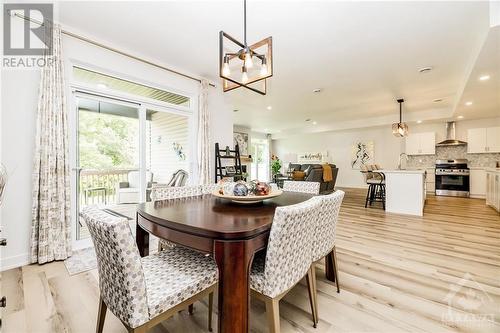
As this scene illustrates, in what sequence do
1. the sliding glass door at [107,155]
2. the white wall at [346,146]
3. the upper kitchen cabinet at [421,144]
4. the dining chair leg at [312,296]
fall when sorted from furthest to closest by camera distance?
the white wall at [346,146]
the upper kitchen cabinet at [421,144]
the sliding glass door at [107,155]
the dining chair leg at [312,296]

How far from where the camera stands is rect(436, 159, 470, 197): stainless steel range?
654 cm

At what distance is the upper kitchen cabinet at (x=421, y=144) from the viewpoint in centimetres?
718

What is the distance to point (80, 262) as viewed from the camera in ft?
7.89

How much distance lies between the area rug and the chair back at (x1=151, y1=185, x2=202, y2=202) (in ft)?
3.59

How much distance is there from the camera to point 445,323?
150 centimetres

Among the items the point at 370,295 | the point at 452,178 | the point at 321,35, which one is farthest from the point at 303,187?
the point at 452,178

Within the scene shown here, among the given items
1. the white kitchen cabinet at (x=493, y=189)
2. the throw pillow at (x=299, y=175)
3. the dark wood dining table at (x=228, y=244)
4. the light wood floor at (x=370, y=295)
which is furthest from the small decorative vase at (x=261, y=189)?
the white kitchen cabinet at (x=493, y=189)

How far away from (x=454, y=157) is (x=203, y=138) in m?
7.97

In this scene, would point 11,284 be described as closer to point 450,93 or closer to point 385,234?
point 385,234

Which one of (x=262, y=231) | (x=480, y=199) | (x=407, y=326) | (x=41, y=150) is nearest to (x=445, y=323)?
(x=407, y=326)

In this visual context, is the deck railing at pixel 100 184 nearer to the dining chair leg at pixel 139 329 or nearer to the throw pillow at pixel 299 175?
the dining chair leg at pixel 139 329

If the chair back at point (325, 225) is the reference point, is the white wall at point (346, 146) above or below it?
above

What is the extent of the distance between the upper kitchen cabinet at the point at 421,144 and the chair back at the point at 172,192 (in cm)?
795

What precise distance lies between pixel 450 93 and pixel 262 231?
20.2ft
